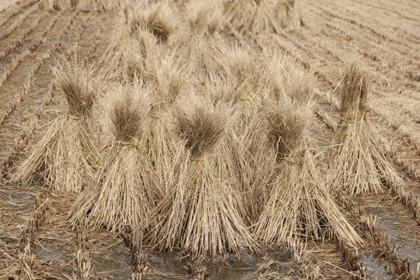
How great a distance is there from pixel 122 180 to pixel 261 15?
24.0 feet

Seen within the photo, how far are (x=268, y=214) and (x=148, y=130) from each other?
105 cm

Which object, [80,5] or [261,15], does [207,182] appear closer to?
[261,15]

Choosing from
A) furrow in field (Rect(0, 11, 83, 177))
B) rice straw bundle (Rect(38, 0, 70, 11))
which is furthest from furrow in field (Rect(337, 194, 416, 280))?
rice straw bundle (Rect(38, 0, 70, 11))

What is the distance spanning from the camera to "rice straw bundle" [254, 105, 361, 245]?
3.85 meters

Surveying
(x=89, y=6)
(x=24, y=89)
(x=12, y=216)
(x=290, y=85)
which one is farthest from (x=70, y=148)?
(x=89, y=6)

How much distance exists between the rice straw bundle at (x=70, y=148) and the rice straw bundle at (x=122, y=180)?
0.47 meters

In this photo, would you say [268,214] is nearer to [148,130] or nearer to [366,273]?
[366,273]

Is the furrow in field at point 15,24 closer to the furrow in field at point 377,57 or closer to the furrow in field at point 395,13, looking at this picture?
the furrow in field at point 377,57

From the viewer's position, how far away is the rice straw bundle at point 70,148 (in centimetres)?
441

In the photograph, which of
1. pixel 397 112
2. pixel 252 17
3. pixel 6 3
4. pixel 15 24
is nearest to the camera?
pixel 397 112

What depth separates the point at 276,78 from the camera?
478 cm

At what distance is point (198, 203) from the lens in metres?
3.67

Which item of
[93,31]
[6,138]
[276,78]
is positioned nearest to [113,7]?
[93,31]

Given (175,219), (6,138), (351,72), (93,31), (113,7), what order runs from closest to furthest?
1. (175,219)
2. (351,72)
3. (6,138)
4. (93,31)
5. (113,7)
